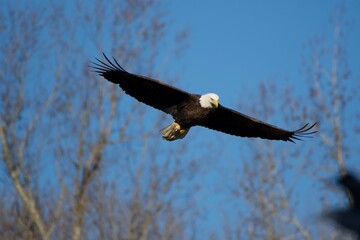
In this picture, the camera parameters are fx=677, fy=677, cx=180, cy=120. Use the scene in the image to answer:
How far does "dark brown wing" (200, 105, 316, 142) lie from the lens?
632 cm

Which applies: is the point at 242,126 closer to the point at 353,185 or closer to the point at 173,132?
the point at 173,132

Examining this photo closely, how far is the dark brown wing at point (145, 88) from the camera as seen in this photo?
19.1 feet

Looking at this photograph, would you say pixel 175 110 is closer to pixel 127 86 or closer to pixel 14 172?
pixel 127 86

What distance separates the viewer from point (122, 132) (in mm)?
13359

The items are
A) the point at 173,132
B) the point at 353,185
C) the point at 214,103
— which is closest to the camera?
the point at 353,185

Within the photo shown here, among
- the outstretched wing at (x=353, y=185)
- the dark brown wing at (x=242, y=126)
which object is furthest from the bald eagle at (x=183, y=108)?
the outstretched wing at (x=353, y=185)

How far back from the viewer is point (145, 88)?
599cm

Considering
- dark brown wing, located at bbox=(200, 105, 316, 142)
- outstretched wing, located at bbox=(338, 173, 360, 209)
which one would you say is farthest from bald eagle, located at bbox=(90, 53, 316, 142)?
outstretched wing, located at bbox=(338, 173, 360, 209)

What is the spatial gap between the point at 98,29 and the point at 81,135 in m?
2.39

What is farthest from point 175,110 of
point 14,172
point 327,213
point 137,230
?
point 14,172

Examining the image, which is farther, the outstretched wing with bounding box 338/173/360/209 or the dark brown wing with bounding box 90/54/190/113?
the dark brown wing with bounding box 90/54/190/113

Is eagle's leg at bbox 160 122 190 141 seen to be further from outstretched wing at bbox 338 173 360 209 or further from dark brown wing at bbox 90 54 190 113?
outstretched wing at bbox 338 173 360 209

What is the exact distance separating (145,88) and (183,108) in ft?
1.27

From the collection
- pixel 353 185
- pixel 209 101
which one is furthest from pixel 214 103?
pixel 353 185
